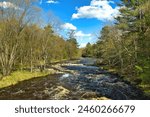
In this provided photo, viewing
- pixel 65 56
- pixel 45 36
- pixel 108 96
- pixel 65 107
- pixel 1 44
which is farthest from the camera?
pixel 65 56

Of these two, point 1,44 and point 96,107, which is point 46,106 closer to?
point 96,107

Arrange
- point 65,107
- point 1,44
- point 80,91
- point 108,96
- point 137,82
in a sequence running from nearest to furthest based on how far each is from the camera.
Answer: point 65,107
point 108,96
point 80,91
point 137,82
point 1,44

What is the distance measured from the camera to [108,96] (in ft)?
75.4

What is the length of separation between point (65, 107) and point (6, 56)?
2658cm

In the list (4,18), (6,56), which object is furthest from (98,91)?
(4,18)

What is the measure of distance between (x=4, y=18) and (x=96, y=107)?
2869 centimetres

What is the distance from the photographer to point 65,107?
941 centimetres

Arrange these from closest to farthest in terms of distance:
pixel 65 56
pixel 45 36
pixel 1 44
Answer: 1. pixel 1 44
2. pixel 45 36
3. pixel 65 56

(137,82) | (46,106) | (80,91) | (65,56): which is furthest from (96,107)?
(65,56)

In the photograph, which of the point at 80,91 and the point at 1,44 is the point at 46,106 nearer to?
the point at 80,91

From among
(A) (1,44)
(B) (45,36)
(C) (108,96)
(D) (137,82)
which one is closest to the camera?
(C) (108,96)

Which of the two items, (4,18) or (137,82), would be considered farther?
(4,18)

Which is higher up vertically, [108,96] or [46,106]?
[46,106]

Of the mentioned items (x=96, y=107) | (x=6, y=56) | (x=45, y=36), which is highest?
(x=45, y=36)
